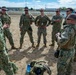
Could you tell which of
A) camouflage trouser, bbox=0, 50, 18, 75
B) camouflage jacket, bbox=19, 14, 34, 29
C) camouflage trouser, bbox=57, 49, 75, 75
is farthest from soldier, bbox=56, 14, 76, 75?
camouflage jacket, bbox=19, 14, 34, 29

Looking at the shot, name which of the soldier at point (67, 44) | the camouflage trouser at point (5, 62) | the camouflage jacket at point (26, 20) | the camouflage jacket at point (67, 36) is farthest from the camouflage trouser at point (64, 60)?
the camouflage jacket at point (26, 20)

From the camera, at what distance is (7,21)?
402 inches

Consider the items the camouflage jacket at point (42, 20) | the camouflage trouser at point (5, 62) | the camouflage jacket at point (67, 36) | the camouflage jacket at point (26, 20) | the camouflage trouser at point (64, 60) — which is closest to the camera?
the camouflage jacket at point (67, 36)

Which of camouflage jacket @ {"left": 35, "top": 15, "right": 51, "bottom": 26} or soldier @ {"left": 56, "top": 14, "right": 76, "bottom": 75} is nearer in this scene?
soldier @ {"left": 56, "top": 14, "right": 76, "bottom": 75}

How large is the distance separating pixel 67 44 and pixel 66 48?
0.15m

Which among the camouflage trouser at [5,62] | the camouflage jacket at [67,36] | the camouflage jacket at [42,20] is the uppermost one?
the camouflage jacket at [67,36]

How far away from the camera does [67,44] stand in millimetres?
5289

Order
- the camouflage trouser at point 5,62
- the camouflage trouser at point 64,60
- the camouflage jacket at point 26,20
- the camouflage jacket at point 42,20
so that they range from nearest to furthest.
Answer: the camouflage trouser at point 64,60, the camouflage trouser at point 5,62, the camouflage jacket at point 26,20, the camouflage jacket at point 42,20

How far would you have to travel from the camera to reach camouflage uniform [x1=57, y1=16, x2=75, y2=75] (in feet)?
16.5

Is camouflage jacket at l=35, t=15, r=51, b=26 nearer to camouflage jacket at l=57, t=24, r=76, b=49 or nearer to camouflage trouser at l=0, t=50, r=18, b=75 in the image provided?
camouflage trouser at l=0, t=50, r=18, b=75

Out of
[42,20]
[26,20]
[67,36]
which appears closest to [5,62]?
[67,36]

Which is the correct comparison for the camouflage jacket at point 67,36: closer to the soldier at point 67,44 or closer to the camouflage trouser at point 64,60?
the soldier at point 67,44

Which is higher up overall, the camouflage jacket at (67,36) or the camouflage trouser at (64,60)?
the camouflage jacket at (67,36)

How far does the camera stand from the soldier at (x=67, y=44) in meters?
5.05
